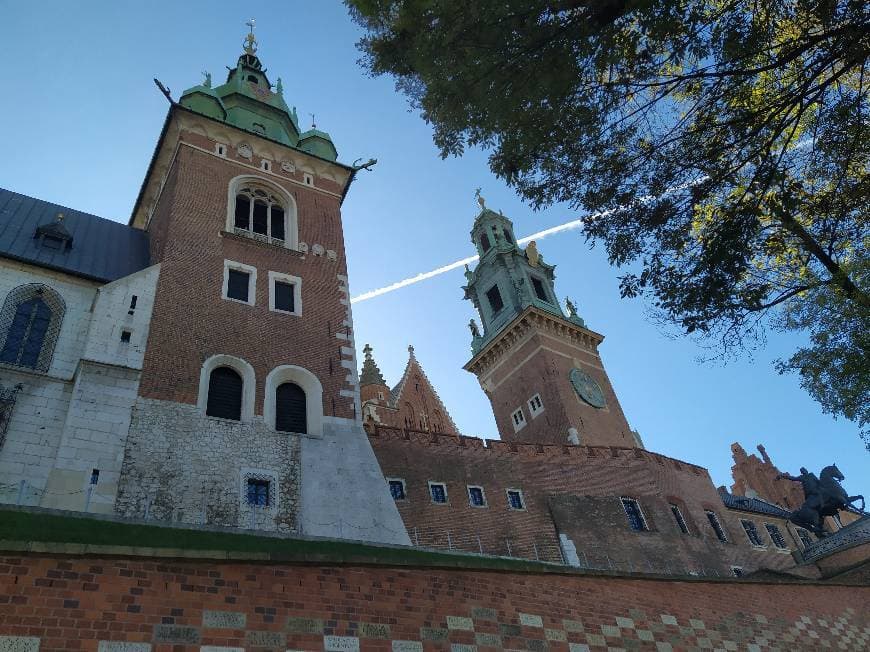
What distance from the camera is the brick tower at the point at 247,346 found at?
14.6 m

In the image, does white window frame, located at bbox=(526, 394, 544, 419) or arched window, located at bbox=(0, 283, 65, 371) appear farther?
white window frame, located at bbox=(526, 394, 544, 419)

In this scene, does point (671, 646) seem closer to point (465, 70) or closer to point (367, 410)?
point (465, 70)

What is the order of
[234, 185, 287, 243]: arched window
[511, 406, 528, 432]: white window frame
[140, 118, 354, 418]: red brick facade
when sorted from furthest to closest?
[511, 406, 528, 432]: white window frame
[234, 185, 287, 243]: arched window
[140, 118, 354, 418]: red brick facade

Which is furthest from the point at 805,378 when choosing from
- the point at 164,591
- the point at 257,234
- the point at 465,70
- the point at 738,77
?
the point at 257,234

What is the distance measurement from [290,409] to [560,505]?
13.3 meters

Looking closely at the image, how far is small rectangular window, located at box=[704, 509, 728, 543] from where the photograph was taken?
30.6 m

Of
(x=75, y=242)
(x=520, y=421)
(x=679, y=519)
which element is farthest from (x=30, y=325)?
(x=520, y=421)

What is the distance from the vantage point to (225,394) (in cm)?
1670

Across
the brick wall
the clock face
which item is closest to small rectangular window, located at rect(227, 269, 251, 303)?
the brick wall

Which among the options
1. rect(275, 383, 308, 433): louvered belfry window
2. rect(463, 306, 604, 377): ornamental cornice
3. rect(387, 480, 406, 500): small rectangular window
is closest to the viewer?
rect(275, 383, 308, 433): louvered belfry window

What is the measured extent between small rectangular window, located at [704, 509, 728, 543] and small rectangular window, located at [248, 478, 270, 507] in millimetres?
23913

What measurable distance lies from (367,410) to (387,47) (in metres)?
30.7

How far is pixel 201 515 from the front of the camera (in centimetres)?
1373

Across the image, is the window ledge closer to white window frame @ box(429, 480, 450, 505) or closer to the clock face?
white window frame @ box(429, 480, 450, 505)
